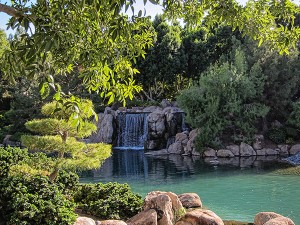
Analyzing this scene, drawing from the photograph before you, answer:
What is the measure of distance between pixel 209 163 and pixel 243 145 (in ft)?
10.6

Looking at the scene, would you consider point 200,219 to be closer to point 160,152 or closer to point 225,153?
point 225,153

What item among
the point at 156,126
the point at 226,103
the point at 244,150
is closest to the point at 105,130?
the point at 156,126

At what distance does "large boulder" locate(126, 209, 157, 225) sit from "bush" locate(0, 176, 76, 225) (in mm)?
1197

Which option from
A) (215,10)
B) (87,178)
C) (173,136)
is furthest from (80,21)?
(173,136)

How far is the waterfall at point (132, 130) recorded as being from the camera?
25250 millimetres

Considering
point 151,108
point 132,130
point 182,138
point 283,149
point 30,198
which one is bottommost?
point 283,149

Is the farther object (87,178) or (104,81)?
(87,178)

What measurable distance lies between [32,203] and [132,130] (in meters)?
19.5

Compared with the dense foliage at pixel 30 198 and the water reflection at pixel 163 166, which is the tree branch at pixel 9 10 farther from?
the water reflection at pixel 163 166

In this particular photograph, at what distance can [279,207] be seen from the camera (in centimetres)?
1009

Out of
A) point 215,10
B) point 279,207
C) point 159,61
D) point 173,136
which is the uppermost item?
point 159,61

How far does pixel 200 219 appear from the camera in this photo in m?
7.10

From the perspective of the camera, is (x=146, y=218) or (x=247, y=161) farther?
(x=247, y=161)

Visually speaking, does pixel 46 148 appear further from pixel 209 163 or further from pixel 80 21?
pixel 209 163
